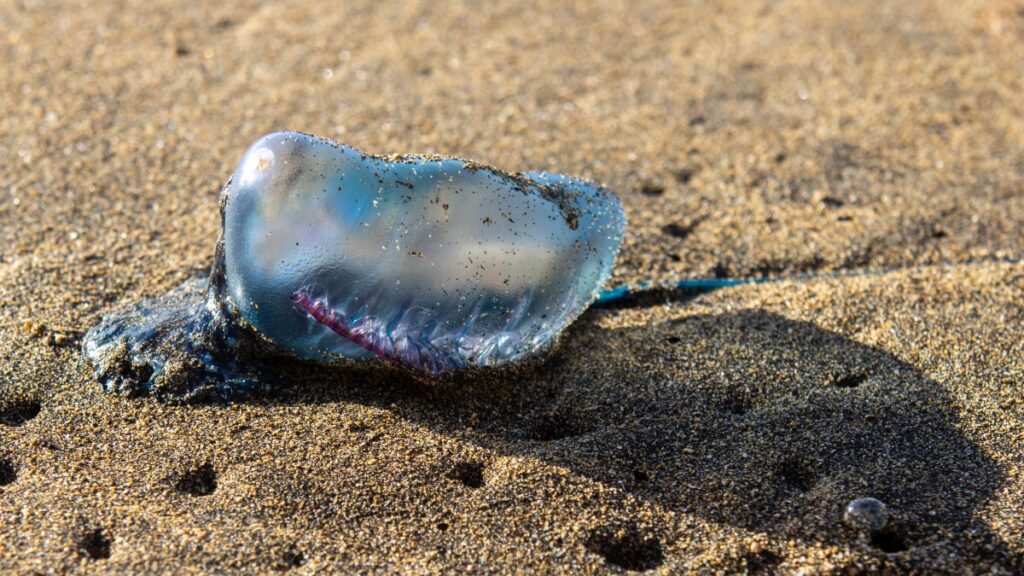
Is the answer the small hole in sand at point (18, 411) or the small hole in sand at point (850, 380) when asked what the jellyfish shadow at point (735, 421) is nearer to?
the small hole in sand at point (850, 380)

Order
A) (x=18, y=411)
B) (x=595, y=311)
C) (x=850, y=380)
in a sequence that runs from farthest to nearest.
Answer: (x=595, y=311) → (x=850, y=380) → (x=18, y=411)

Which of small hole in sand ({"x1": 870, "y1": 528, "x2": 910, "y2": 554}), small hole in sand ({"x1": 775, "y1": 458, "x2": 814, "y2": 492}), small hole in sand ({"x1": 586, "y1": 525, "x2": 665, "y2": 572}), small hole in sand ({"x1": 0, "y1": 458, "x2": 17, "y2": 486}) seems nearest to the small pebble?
small hole in sand ({"x1": 870, "y1": 528, "x2": 910, "y2": 554})

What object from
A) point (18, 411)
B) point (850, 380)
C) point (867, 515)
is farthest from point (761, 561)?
point (18, 411)

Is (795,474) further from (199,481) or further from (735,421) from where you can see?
(199,481)

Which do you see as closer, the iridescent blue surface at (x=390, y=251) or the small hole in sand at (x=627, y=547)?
the small hole in sand at (x=627, y=547)

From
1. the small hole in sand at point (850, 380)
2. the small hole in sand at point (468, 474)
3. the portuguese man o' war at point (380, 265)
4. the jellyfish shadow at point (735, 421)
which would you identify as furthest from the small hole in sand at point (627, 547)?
the small hole in sand at point (850, 380)
